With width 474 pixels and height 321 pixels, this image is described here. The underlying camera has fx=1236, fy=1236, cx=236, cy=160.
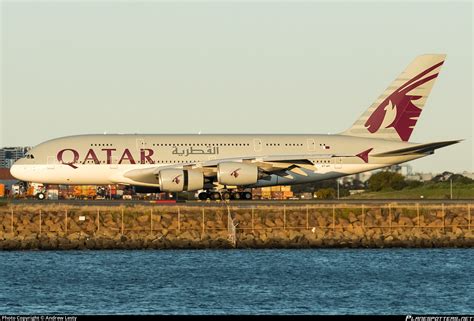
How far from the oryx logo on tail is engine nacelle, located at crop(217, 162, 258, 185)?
11.1m

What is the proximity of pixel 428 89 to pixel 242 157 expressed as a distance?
14998mm

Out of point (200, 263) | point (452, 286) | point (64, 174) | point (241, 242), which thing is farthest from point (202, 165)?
point (452, 286)

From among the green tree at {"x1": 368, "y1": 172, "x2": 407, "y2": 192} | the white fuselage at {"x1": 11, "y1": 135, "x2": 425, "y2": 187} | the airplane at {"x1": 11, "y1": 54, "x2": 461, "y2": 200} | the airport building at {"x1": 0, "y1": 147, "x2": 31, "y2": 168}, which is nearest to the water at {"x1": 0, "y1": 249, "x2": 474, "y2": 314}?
the airplane at {"x1": 11, "y1": 54, "x2": 461, "y2": 200}

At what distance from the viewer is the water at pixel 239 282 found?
4191 cm

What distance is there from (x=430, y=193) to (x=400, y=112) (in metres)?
9.38

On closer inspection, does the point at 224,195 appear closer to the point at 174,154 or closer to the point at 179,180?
the point at 174,154

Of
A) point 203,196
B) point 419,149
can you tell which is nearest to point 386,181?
point 419,149

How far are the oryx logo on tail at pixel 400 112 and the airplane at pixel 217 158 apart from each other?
93 mm

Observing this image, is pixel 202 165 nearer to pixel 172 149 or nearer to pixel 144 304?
pixel 172 149

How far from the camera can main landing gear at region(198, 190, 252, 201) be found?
→ 7681cm

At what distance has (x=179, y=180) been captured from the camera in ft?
242

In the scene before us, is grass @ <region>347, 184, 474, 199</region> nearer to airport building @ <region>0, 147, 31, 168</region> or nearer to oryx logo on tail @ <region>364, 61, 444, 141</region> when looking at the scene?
oryx logo on tail @ <region>364, 61, 444, 141</region>

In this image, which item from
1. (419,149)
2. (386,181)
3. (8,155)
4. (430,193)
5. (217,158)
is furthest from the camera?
(8,155)

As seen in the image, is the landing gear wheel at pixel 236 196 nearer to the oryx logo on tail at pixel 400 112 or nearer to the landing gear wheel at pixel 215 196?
the landing gear wheel at pixel 215 196
